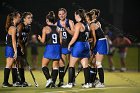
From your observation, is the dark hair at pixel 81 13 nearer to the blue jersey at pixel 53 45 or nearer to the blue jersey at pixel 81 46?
the blue jersey at pixel 81 46

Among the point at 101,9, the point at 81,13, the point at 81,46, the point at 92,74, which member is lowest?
the point at 92,74

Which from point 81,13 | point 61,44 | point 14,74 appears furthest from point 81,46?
point 14,74

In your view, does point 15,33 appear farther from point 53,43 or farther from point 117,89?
point 117,89

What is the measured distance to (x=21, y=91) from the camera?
1055 centimetres

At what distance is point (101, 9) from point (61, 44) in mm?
17816

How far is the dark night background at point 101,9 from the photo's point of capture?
23.9 m

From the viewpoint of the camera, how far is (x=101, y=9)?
94.3 feet

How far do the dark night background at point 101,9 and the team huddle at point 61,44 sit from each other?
349 inches

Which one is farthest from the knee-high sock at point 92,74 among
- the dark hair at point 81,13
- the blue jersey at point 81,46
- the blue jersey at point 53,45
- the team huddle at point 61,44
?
the dark hair at point 81,13

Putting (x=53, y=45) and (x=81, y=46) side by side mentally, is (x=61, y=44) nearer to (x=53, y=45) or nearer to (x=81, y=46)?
(x=53, y=45)

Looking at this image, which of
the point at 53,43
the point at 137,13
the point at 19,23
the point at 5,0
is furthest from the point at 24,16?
the point at 137,13

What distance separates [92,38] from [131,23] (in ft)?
61.1

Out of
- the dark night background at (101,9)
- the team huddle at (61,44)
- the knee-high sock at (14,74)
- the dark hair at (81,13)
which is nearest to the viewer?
the dark hair at (81,13)

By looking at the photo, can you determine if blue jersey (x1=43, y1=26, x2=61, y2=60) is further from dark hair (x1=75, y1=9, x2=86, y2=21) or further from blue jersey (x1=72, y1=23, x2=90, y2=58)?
dark hair (x1=75, y1=9, x2=86, y2=21)
